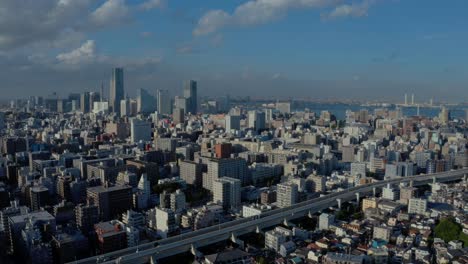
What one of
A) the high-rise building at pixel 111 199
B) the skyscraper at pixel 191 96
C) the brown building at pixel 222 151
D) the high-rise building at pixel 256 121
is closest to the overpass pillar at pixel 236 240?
the high-rise building at pixel 111 199

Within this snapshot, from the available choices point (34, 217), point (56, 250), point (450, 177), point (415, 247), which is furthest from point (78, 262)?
point (450, 177)

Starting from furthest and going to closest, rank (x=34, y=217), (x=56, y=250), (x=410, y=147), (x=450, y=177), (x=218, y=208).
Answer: (x=410, y=147), (x=450, y=177), (x=218, y=208), (x=34, y=217), (x=56, y=250)

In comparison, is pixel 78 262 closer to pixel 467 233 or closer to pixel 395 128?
pixel 467 233

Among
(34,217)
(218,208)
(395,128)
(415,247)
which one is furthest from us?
(395,128)

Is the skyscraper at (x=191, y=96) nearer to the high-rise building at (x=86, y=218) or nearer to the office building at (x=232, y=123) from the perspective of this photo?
the office building at (x=232, y=123)

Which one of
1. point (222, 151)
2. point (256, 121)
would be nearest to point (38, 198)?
point (222, 151)
